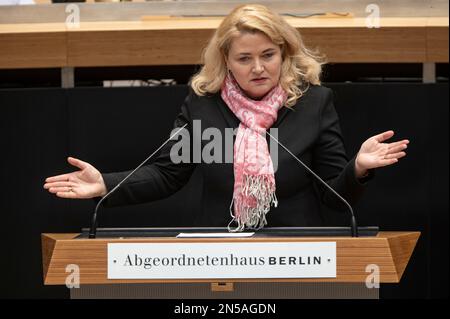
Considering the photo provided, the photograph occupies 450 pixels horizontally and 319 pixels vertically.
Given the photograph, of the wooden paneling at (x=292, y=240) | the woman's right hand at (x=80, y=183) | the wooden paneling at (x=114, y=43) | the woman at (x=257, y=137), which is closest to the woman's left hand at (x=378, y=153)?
the woman at (x=257, y=137)

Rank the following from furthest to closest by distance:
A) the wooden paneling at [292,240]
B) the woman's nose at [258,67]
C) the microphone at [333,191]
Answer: the woman's nose at [258,67] → the microphone at [333,191] → the wooden paneling at [292,240]

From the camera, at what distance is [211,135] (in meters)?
2.16

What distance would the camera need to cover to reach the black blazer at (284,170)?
83.1 inches

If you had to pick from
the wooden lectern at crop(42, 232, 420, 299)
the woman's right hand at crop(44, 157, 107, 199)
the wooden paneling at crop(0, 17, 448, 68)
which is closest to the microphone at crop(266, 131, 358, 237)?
the wooden lectern at crop(42, 232, 420, 299)

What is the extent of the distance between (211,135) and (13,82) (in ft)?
4.47

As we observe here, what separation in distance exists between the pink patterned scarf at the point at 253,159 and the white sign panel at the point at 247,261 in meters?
0.38

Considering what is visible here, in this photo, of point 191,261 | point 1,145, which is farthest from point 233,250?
point 1,145

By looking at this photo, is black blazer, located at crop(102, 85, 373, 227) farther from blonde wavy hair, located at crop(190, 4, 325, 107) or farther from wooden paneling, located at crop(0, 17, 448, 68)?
wooden paneling, located at crop(0, 17, 448, 68)

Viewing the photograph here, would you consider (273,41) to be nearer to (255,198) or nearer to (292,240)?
(255,198)

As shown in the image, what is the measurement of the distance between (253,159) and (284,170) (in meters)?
0.09

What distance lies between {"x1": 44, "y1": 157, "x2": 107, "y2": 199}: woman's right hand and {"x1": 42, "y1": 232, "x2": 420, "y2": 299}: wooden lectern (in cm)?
27

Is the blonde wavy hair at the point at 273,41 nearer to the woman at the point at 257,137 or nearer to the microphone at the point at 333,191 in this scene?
the woman at the point at 257,137

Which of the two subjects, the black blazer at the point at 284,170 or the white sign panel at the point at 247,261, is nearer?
the white sign panel at the point at 247,261
